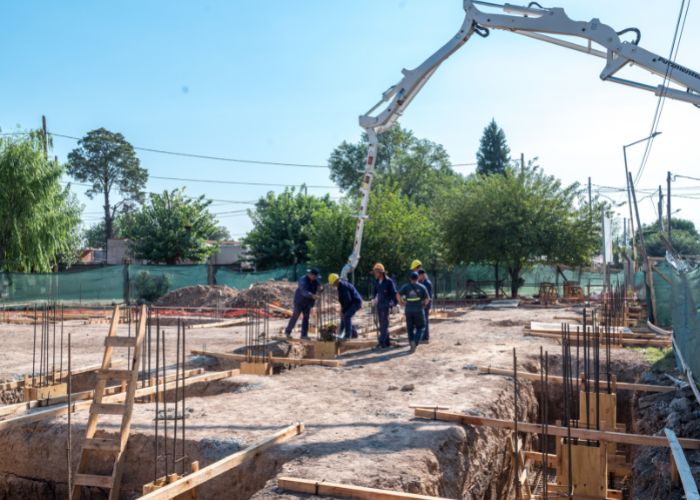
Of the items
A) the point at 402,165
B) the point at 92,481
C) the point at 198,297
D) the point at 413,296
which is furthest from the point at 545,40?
the point at 402,165

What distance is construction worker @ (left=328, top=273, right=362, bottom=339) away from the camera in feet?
40.4

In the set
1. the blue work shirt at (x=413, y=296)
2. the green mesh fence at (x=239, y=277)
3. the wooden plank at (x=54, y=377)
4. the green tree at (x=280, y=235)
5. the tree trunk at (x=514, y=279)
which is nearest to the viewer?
the wooden plank at (x=54, y=377)

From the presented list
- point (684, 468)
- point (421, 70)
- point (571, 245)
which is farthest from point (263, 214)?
point (684, 468)

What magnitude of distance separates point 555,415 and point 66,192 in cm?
2218

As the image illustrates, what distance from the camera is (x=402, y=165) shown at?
171 ft

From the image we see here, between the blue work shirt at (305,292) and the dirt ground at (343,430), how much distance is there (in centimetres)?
187

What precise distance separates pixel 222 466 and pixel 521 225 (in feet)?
78.1

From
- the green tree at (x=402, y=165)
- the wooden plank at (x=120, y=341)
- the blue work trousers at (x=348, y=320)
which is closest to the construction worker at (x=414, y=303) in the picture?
the blue work trousers at (x=348, y=320)

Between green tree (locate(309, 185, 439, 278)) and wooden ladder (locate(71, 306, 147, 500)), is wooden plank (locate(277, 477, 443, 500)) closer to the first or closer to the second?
wooden ladder (locate(71, 306, 147, 500))

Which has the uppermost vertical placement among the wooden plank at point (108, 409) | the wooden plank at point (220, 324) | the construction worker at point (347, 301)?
the construction worker at point (347, 301)

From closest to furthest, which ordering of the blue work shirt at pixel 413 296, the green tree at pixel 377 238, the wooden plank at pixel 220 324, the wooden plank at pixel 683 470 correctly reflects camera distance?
1. the wooden plank at pixel 683 470
2. the blue work shirt at pixel 413 296
3. the wooden plank at pixel 220 324
4. the green tree at pixel 377 238

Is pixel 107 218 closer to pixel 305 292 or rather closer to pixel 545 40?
pixel 305 292

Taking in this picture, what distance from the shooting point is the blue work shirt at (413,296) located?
37.2 feet

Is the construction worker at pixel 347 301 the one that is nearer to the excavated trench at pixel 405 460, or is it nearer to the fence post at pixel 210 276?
the excavated trench at pixel 405 460
